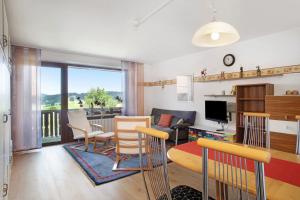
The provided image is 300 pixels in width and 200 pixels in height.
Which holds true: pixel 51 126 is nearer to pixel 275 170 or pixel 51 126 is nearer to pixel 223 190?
pixel 223 190

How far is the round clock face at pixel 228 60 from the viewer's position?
3.77m

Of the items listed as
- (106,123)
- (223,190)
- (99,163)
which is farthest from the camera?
(106,123)

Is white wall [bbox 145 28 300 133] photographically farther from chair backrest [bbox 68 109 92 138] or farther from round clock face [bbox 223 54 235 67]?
chair backrest [bbox 68 109 92 138]

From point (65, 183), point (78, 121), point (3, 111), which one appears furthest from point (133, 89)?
point (3, 111)

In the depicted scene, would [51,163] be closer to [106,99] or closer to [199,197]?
[106,99]

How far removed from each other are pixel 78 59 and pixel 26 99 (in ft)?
5.37

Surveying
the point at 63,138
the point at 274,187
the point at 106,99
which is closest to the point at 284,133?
the point at 274,187

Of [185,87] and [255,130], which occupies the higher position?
[185,87]

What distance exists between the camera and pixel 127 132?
2889mm

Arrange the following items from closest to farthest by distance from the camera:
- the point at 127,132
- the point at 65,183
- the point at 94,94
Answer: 1. the point at 65,183
2. the point at 127,132
3. the point at 94,94

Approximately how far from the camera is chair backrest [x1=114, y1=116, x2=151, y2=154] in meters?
2.83

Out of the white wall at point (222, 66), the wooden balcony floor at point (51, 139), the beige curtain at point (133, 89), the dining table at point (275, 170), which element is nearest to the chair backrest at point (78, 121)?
the wooden balcony floor at point (51, 139)

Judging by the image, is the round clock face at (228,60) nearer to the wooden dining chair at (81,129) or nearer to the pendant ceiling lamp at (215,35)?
the pendant ceiling lamp at (215,35)

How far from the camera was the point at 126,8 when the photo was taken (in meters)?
2.31
